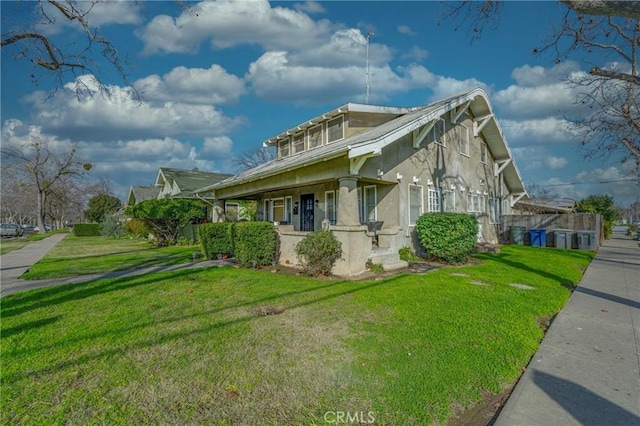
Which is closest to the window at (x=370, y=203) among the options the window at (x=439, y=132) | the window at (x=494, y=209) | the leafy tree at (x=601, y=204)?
the window at (x=439, y=132)

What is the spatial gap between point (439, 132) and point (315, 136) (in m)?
5.51

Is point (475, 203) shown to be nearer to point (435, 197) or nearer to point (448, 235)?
point (435, 197)

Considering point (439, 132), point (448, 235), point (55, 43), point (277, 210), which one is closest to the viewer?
point (55, 43)

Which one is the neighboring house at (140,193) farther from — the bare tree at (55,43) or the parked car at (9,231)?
the bare tree at (55,43)

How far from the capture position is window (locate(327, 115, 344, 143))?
13.3 metres

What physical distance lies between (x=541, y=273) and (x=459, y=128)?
326 inches

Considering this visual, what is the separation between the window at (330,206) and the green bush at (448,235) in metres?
3.62

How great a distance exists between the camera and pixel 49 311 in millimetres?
5664

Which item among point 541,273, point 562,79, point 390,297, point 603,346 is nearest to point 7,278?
point 390,297

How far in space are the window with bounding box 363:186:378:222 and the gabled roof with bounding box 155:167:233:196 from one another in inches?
593

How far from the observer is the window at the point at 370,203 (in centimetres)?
1182

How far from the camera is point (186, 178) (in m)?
25.5

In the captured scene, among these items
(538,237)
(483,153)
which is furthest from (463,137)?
(538,237)

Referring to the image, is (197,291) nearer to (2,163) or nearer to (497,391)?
(497,391)
